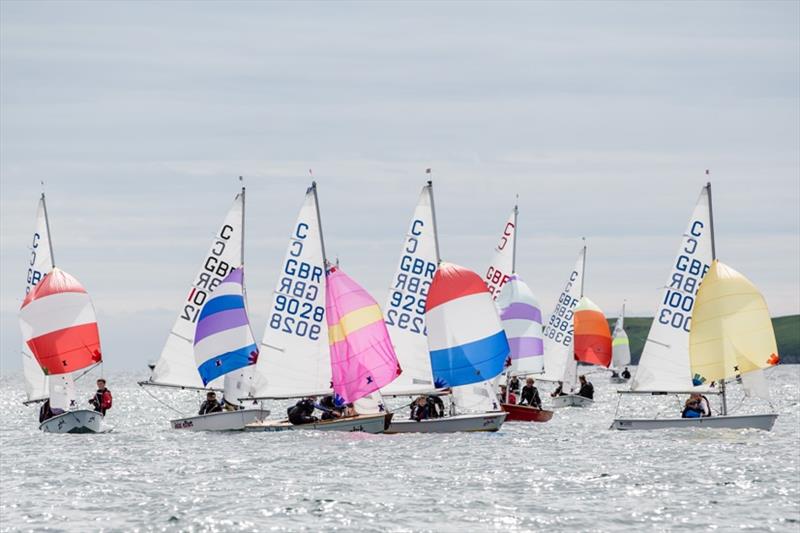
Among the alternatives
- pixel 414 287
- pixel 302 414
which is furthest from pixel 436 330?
pixel 302 414

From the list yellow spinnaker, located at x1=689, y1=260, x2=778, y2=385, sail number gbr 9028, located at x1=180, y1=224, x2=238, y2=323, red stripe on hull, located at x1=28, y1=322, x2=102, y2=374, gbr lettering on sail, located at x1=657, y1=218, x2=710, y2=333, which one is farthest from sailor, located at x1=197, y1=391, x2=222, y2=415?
yellow spinnaker, located at x1=689, y1=260, x2=778, y2=385

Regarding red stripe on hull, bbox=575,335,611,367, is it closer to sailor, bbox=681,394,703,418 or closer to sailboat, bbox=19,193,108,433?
sailor, bbox=681,394,703,418

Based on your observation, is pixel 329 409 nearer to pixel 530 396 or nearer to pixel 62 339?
pixel 62 339

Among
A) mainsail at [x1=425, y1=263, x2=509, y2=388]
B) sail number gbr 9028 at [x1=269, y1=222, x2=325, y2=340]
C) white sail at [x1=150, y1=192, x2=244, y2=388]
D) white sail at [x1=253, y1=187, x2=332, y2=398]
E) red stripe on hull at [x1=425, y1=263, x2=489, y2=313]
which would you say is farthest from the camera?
white sail at [x1=150, y1=192, x2=244, y2=388]

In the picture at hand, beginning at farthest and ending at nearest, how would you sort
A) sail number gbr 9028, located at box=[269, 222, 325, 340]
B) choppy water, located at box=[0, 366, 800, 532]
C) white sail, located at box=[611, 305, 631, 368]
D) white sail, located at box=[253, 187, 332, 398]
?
white sail, located at box=[611, 305, 631, 368] → sail number gbr 9028, located at box=[269, 222, 325, 340] → white sail, located at box=[253, 187, 332, 398] → choppy water, located at box=[0, 366, 800, 532]

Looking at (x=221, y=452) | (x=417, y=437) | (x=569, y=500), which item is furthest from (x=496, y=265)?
(x=569, y=500)

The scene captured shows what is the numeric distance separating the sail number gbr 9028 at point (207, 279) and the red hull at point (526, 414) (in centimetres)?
1212

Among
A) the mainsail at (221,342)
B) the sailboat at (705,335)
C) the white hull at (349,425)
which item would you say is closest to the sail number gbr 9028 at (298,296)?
the mainsail at (221,342)

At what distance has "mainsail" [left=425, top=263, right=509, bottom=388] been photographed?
140ft

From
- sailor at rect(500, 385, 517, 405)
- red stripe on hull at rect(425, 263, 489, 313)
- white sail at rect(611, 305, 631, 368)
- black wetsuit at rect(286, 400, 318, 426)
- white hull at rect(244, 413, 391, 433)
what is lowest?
white hull at rect(244, 413, 391, 433)

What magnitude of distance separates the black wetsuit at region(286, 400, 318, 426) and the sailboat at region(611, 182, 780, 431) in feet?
34.4

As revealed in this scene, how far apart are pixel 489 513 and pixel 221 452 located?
46.3ft

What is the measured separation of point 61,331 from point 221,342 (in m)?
5.63

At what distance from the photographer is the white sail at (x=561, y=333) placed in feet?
230
